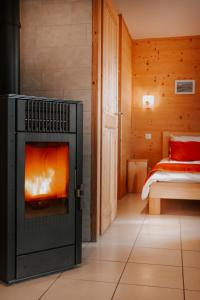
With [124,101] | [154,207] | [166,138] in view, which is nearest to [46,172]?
[154,207]

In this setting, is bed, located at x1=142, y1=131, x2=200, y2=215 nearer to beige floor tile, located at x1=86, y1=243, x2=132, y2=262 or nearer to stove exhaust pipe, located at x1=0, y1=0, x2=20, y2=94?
beige floor tile, located at x1=86, y1=243, x2=132, y2=262

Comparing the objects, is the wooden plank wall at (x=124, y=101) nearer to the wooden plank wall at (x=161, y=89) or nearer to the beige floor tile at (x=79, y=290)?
the wooden plank wall at (x=161, y=89)

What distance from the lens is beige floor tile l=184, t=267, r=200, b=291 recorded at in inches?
94.0

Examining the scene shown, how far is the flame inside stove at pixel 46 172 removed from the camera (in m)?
2.54

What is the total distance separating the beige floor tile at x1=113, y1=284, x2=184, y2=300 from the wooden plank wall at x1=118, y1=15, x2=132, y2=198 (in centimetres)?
344

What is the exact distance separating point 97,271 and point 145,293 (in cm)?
47

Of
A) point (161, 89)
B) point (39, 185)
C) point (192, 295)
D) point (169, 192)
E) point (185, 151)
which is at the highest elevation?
point (161, 89)

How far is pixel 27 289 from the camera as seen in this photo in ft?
7.61

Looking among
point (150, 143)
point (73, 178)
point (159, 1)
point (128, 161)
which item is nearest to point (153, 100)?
point (150, 143)

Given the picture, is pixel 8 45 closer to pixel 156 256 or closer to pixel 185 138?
pixel 156 256

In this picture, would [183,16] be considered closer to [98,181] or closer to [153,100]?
[153,100]

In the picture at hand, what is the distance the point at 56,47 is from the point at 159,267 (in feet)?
6.76

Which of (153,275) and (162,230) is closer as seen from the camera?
(153,275)

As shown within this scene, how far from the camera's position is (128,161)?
6.47 metres
